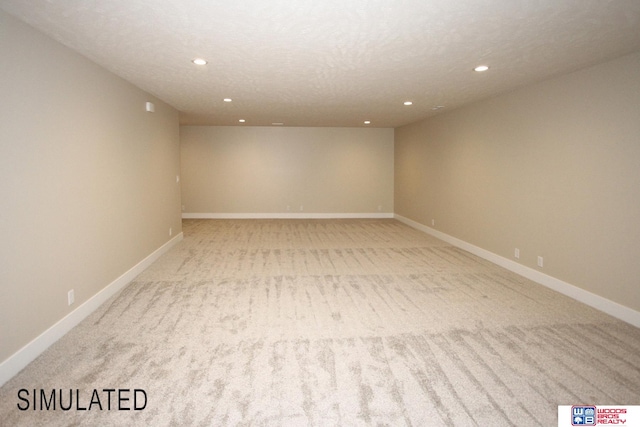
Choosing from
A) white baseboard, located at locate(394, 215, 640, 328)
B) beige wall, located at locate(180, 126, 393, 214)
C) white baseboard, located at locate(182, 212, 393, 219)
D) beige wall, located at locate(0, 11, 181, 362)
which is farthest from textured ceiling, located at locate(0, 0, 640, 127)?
white baseboard, located at locate(182, 212, 393, 219)

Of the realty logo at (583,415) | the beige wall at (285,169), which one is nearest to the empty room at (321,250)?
the realty logo at (583,415)

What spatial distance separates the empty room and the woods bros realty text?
0.06 feet

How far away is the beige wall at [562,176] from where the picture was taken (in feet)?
11.4

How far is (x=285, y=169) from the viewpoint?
402 inches

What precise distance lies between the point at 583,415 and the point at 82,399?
298 cm

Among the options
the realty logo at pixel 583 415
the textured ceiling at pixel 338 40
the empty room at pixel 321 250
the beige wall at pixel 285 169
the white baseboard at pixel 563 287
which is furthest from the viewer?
the beige wall at pixel 285 169

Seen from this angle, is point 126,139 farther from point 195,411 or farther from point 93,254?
point 195,411

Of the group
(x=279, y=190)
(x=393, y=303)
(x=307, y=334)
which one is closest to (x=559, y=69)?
(x=393, y=303)

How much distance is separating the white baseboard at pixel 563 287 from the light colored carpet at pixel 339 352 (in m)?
0.12

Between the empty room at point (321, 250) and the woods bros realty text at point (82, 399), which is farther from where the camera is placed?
the empty room at point (321, 250)

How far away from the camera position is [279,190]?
10.3 metres

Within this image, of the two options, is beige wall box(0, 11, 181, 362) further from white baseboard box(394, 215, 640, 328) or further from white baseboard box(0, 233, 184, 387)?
white baseboard box(394, 215, 640, 328)

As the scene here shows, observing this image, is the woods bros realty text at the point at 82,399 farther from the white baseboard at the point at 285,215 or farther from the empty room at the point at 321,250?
the white baseboard at the point at 285,215

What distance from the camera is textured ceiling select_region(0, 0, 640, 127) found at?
2494 mm
